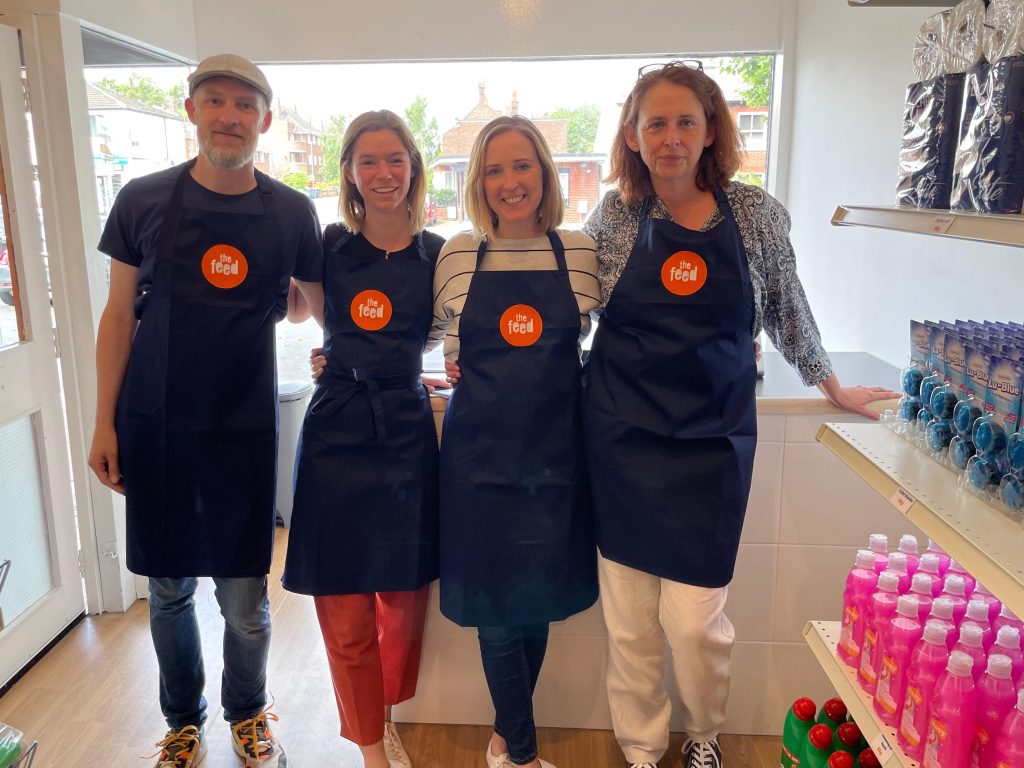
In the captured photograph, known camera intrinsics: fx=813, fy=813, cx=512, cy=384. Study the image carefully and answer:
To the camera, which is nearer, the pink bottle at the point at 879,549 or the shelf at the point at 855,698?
the shelf at the point at 855,698

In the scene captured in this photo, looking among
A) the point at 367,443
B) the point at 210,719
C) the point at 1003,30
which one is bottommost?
the point at 210,719

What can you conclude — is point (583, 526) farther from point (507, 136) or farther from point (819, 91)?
point (819, 91)

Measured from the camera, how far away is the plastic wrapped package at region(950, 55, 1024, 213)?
1.13 meters

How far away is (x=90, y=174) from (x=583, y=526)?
216 centimetres

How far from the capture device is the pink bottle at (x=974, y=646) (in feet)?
4.31

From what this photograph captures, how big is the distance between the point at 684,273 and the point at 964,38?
0.66 m

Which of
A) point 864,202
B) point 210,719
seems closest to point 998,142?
point 864,202

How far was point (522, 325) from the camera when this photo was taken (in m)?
1.85

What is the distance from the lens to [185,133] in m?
3.77

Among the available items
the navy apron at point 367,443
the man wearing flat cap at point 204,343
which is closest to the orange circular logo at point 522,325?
the navy apron at point 367,443

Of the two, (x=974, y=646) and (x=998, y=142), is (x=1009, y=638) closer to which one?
(x=974, y=646)

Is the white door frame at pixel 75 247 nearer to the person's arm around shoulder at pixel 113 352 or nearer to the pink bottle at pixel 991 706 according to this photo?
the person's arm around shoulder at pixel 113 352

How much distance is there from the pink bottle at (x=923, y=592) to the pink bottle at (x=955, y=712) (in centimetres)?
22

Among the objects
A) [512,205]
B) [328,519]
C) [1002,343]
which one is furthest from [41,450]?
[1002,343]
